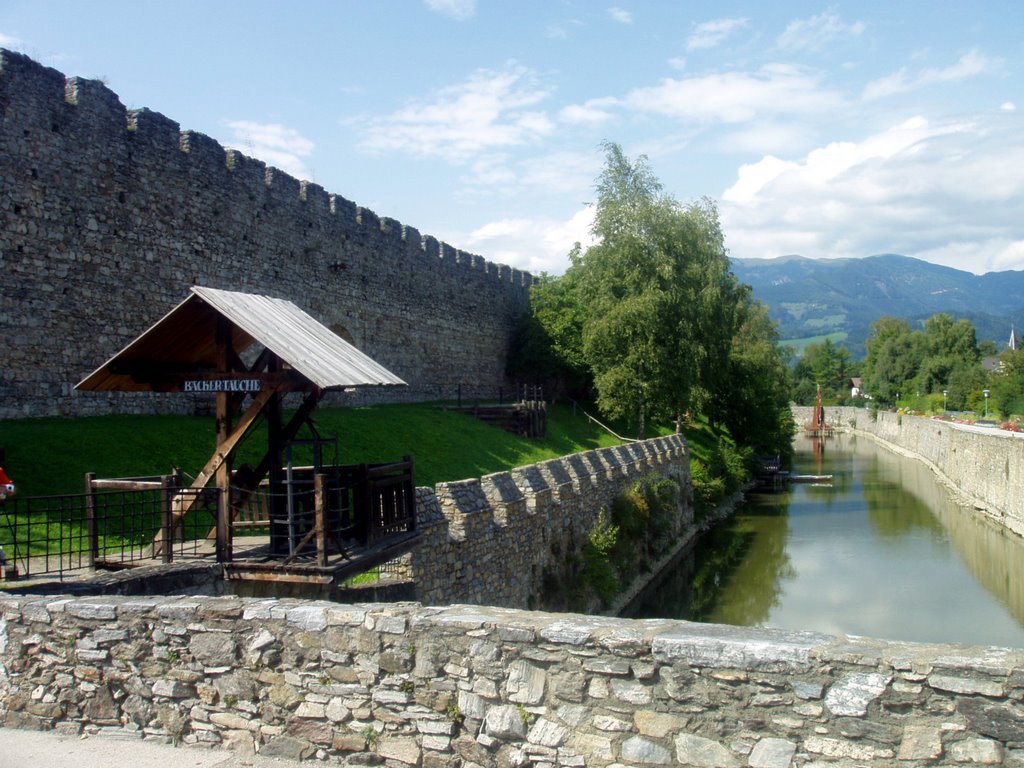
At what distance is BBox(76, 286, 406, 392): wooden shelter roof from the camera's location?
796 cm

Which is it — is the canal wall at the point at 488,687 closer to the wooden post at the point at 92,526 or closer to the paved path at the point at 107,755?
the paved path at the point at 107,755

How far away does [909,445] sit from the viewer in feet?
197

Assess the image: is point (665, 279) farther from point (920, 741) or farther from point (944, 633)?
point (920, 741)

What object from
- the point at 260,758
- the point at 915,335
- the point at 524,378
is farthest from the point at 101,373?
the point at 915,335

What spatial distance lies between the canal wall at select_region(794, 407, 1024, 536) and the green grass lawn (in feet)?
46.8

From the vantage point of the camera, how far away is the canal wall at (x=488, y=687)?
13.3ft

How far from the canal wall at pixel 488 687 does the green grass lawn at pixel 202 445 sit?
240 inches

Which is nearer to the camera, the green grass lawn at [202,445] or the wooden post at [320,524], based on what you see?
the wooden post at [320,524]

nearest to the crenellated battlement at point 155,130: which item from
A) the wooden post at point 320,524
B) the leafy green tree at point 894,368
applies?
the wooden post at point 320,524

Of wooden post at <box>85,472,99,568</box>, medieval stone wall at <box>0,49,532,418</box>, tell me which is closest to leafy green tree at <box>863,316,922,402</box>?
medieval stone wall at <box>0,49,532,418</box>

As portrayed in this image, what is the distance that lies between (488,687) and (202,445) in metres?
11.0

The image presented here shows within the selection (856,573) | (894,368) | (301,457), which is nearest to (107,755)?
(301,457)

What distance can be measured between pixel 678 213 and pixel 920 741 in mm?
29217

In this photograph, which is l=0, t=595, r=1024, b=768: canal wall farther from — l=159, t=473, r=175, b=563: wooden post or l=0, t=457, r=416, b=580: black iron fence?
Answer: l=159, t=473, r=175, b=563: wooden post
